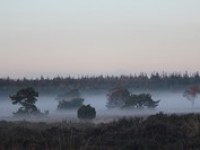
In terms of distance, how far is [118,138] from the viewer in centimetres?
2458

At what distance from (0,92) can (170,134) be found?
173656 mm

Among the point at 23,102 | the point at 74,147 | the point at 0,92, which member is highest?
the point at 0,92

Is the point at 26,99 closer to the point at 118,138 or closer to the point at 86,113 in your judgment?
the point at 86,113

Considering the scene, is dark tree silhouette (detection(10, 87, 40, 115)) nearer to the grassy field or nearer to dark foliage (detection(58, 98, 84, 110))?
dark foliage (detection(58, 98, 84, 110))

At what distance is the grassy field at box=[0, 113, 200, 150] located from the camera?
20.5 m

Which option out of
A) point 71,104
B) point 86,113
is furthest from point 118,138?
point 71,104

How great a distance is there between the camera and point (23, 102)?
7525 centimetres

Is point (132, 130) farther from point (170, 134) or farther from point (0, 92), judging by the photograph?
point (0, 92)

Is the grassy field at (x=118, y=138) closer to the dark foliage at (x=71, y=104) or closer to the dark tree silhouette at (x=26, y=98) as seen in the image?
the dark tree silhouette at (x=26, y=98)

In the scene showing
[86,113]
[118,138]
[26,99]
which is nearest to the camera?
[118,138]

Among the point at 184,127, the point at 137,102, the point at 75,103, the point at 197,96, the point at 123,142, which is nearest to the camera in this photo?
the point at 123,142

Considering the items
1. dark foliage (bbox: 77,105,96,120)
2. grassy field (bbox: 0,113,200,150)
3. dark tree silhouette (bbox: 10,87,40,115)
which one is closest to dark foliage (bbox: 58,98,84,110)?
dark tree silhouette (bbox: 10,87,40,115)

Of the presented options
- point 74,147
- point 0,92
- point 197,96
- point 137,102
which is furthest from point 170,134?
point 0,92

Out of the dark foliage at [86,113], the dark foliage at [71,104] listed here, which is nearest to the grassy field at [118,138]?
the dark foliage at [86,113]
